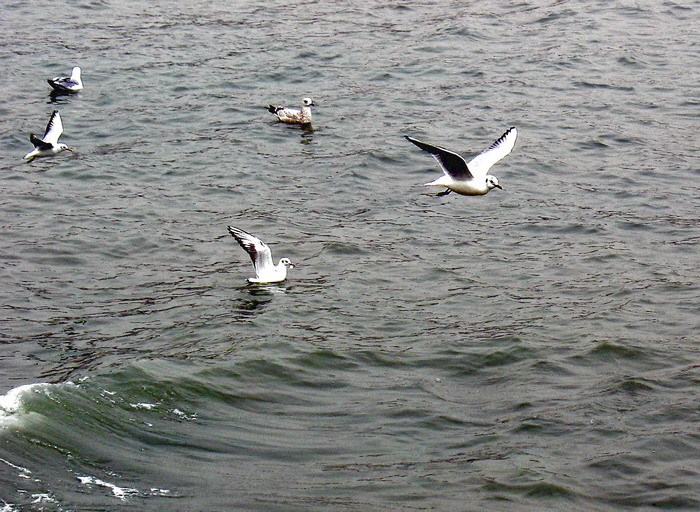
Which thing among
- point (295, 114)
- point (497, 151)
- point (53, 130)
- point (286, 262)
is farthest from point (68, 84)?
point (497, 151)

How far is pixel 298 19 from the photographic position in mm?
24156

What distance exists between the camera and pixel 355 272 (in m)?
12.8

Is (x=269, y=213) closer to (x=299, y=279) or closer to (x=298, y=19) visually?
(x=299, y=279)

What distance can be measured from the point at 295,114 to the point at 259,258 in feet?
20.3


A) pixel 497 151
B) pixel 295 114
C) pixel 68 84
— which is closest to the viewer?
pixel 497 151

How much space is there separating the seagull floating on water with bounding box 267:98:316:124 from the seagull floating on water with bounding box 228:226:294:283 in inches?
230

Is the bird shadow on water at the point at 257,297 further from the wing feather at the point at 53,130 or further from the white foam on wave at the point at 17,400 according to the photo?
the wing feather at the point at 53,130

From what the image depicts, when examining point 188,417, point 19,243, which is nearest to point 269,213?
point 19,243

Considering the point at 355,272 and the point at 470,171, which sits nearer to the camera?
the point at 470,171

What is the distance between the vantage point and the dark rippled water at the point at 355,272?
8.45 m

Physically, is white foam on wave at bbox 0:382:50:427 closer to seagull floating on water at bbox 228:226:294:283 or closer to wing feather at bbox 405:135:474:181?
seagull floating on water at bbox 228:226:294:283

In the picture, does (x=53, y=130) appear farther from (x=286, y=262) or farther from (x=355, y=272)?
(x=355, y=272)

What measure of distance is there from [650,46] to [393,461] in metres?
15.6

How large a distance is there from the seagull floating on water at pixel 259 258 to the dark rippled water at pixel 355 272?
261 mm
